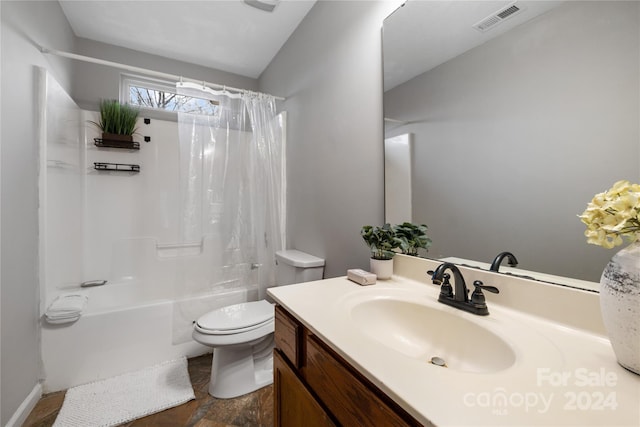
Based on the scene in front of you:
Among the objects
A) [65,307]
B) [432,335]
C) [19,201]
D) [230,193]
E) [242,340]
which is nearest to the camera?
[432,335]

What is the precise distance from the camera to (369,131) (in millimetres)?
1350

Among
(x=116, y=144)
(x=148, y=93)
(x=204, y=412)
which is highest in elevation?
(x=148, y=93)

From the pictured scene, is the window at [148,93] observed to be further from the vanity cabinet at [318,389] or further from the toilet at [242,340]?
the vanity cabinet at [318,389]

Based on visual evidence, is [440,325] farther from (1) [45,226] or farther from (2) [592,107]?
(1) [45,226]

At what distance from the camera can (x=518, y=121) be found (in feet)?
2.64

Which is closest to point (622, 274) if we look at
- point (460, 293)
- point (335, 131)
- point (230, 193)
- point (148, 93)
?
point (460, 293)

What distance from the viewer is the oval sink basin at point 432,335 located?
26.8 inches

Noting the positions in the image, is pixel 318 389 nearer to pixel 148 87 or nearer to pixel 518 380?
pixel 518 380

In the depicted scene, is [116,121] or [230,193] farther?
[116,121]

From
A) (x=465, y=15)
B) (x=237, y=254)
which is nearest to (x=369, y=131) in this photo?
(x=465, y=15)

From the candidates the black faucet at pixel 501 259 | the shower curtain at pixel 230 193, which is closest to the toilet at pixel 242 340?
the shower curtain at pixel 230 193

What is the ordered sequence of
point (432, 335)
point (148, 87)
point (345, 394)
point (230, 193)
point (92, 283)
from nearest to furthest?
point (345, 394)
point (432, 335)
point (230, 193)
point (92, 283)
point (148, 87)

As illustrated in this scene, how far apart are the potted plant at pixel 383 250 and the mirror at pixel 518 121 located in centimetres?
14

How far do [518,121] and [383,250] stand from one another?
664 millimetres
